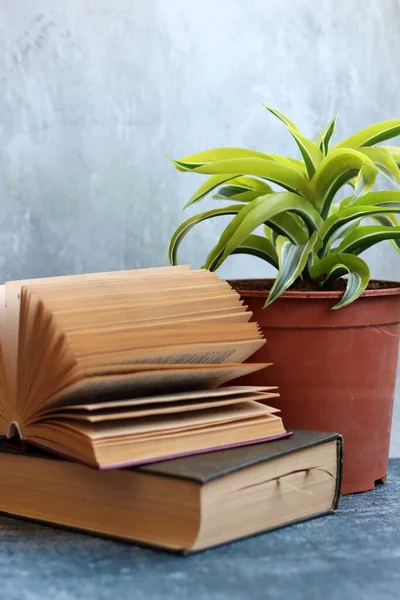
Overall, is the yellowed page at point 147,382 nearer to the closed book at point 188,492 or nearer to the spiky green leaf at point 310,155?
the closed book at point 188,492

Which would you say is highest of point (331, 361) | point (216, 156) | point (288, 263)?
point (216, 156)

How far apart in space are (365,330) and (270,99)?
1.36 feet

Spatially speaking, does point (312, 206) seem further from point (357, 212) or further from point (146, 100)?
point (146, 100)

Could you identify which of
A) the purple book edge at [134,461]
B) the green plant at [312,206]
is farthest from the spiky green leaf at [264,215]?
the purple book edge at [134,461]

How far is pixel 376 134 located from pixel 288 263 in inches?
7.3

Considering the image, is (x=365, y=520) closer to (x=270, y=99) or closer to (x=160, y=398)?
(x=160, y=398)

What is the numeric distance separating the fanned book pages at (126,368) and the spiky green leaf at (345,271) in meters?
0.11

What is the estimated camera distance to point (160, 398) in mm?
736

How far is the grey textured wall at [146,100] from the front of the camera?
41.6 inches

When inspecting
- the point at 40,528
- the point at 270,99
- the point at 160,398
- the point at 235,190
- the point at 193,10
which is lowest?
the point at 40,528

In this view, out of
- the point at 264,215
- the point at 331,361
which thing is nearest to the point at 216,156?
the point at 264,215

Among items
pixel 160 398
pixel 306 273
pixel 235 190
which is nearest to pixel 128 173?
pixel 235 190

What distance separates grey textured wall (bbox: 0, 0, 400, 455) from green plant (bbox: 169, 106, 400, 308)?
0.16 metres

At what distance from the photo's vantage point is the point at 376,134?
901 millimetres
